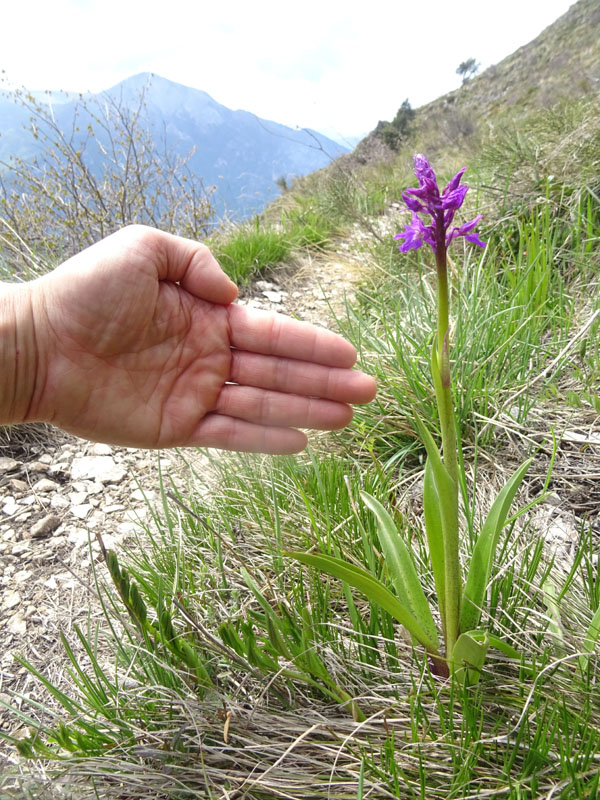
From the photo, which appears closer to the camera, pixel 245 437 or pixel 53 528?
pixel 245 437

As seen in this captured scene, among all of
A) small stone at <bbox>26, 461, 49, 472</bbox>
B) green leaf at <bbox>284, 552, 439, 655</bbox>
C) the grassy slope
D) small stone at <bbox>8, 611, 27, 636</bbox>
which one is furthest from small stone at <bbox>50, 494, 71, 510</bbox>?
green leaf at <bbox>284, 552, 439, 655</bbox>

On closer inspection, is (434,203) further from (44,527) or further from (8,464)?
(8,464)

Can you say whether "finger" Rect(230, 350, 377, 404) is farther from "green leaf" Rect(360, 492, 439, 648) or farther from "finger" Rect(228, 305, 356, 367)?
"green leaf" Rect(360, 492, 439, 648)

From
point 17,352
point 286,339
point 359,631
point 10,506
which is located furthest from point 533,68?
point 359,631

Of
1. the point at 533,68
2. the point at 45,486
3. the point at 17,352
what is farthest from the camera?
the point at 533,68

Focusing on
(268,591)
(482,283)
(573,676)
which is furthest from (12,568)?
(482,283)

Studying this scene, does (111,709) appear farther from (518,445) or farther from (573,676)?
(518,445)
